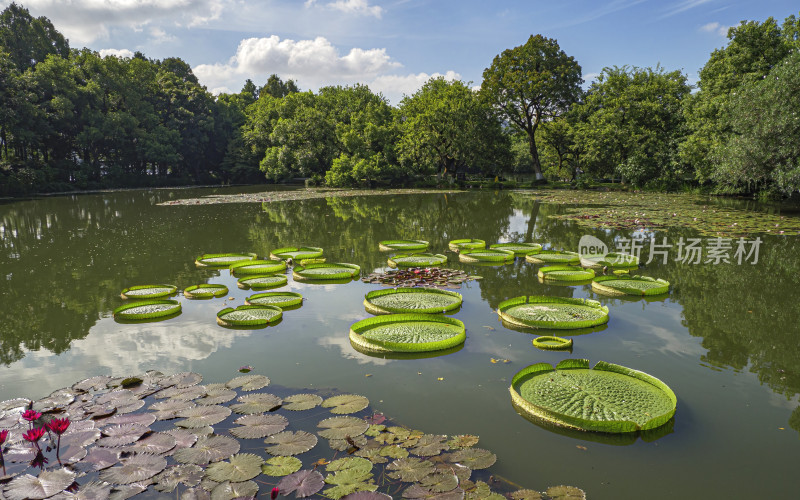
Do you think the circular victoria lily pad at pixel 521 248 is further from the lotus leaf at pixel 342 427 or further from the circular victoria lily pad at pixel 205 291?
the lotus leaf at pixel 342 427

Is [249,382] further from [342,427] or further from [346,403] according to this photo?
[342,427]

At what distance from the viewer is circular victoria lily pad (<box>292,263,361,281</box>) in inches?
307

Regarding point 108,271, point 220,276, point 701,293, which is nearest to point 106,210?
point 108,271

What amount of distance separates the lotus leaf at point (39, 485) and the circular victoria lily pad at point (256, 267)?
5489 mm

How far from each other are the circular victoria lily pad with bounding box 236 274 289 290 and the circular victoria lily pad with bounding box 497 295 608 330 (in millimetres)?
3599

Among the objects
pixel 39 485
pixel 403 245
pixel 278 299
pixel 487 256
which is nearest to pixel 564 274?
pixel 487 256

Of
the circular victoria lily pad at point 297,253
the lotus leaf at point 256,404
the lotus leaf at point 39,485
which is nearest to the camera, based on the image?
the lotus leaf at point 39,485

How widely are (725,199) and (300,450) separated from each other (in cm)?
2595

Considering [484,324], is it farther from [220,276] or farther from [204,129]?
[204,129]

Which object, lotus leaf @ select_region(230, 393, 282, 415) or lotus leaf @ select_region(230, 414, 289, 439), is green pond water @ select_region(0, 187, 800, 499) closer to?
lotus leaf @ select_region(230, 393, 282, 415)

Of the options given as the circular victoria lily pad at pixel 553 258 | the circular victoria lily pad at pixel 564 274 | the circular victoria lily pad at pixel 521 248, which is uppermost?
the circular victoria lily pad at pixel 521 248

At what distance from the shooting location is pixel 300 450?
2957 millimetres

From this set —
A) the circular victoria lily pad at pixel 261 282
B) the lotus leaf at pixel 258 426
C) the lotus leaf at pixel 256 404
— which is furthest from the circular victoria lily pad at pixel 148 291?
the lotus leaf at pixel 258 426

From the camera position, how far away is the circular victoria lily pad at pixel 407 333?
4.71m
